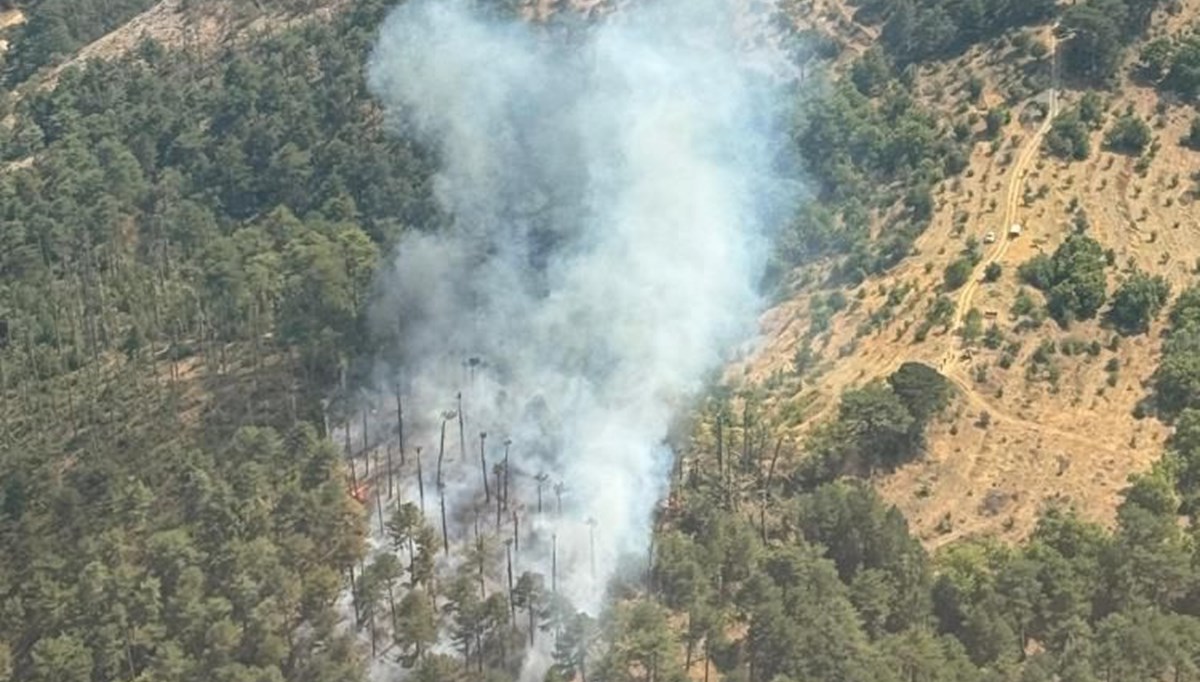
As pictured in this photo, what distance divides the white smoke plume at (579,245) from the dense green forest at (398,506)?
2720mm

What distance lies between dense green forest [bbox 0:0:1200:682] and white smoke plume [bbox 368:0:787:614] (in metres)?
2.72

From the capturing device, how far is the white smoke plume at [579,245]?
71938 mm

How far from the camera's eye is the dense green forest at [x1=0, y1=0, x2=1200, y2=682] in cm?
6059

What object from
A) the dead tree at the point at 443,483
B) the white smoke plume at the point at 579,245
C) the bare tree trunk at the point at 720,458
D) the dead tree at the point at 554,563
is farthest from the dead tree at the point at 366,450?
the bare tree trunk at the point at 720,458

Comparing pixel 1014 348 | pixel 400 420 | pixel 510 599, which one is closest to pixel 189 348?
pixel 400 420

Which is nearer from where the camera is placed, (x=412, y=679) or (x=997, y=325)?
(x=412, y=679)

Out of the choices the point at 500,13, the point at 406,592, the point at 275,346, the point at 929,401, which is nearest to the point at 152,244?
the point at 275,346

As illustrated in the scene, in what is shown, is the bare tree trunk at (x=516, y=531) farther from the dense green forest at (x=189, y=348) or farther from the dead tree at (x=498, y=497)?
the dense green forest at (x=189, y=348)

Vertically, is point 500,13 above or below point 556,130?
above

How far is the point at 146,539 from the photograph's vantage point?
70.2m

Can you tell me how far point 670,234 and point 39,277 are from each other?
4650 centimetres

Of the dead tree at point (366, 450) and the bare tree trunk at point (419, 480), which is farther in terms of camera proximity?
the dead tree at point (366, 450)

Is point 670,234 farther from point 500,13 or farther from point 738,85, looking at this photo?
point 500,13

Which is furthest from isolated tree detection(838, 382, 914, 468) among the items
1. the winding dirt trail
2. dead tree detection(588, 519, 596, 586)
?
dead tree detection(588, 519, 596, 586)
